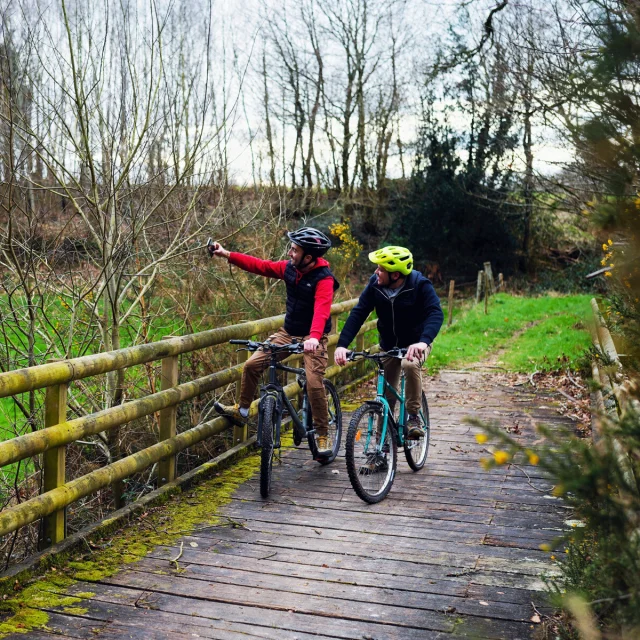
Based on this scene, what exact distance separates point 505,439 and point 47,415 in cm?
339

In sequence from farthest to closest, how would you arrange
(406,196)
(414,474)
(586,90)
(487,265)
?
(406,196)
(487,265)
(414,474)
(586,90)

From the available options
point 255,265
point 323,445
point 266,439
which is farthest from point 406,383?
point 255,265

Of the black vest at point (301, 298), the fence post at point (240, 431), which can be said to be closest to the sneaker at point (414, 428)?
the black vest at point (301, 298)

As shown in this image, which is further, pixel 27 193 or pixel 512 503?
pixel 27 193

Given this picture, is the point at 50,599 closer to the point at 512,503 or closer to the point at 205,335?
the point at 205,335

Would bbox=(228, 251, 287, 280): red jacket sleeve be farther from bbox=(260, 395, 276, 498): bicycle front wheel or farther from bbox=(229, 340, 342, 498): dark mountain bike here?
bbox=(260, 395, 276, 498): bicycle front wheel

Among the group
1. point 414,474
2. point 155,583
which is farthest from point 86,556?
point 414,474

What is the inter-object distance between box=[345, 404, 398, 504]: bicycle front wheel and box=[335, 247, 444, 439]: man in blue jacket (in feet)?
1.50

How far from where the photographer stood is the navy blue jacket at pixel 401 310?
6.89 metres

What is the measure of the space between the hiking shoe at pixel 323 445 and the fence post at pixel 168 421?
1384 millimetres

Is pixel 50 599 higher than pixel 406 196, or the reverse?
pixel 406 196

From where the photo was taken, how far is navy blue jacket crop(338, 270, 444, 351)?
6.89 m

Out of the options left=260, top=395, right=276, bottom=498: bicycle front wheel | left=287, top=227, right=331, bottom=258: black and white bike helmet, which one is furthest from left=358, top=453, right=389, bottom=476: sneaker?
left=287, top=227, right=331, bottom=258: black and white bike helmet

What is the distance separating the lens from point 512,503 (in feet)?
21.5
